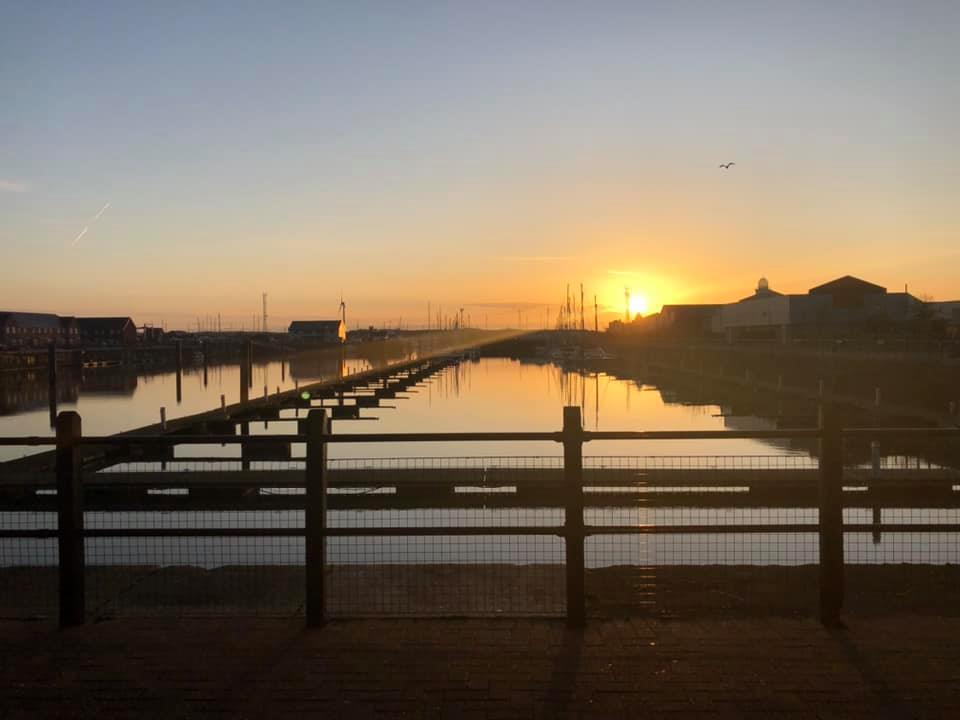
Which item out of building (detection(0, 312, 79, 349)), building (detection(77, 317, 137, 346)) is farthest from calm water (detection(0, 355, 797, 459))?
building (detection(77, 317, 137, 346))

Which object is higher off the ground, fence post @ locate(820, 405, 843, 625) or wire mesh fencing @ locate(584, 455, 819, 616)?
fence post @ locate(820, 405, 843, 625)

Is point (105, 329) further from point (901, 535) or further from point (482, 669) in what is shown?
point (482, 669)

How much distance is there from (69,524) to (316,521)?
170 cm

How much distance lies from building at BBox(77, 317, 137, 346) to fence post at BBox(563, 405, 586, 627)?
475ft

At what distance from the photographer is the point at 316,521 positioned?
5.57 m

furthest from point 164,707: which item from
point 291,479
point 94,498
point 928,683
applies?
point 94,498

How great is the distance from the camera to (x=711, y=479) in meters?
16.4

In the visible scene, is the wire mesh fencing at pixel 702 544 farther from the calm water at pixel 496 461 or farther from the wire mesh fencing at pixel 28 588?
the wire mesh fencing at pixel 28 588

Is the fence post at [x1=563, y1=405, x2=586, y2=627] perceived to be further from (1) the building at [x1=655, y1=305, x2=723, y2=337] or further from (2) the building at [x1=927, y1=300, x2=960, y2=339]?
(1) the building at [x1=655, y1=305, x2=723, y2=337]

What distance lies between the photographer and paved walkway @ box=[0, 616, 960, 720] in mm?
4273

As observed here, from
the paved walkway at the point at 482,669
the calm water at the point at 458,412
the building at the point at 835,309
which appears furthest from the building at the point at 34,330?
the paved walkway at the point at 482,669

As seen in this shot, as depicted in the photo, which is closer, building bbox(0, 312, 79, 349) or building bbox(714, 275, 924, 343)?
building bbox(714, 275, 924, 343)

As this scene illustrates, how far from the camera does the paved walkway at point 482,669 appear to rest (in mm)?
4273

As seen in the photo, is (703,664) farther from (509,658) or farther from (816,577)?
(816,577)
